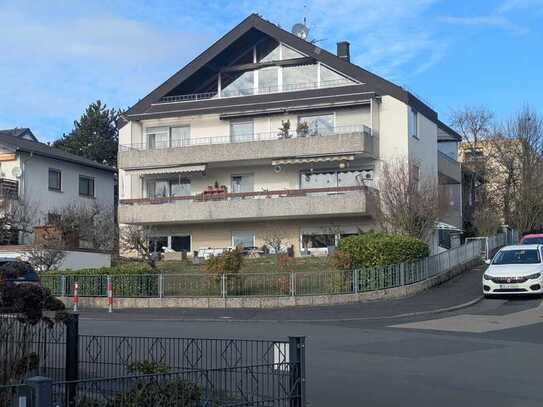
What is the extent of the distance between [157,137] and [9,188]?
809 cm

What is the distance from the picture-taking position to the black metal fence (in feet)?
20.4

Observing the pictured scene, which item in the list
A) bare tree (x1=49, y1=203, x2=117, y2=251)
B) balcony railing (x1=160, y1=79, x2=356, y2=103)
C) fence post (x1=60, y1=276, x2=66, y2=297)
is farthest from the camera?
balcony railing (x1=160, y1=79, x2=356, y2=103)

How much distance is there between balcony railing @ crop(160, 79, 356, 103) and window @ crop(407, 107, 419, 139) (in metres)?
3.24

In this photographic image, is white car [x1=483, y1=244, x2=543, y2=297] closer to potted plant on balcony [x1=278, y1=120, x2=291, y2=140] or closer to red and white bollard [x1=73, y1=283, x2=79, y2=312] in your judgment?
red and white bollard [x1=73, y1=283, x2=79, y2=312]

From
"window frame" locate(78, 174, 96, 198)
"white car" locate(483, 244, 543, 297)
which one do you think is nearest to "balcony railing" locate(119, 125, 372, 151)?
"window frame" locate(78, 174, 96, 198)

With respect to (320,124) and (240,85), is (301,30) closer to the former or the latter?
(240,85)

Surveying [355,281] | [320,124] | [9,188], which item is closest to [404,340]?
[355,281]

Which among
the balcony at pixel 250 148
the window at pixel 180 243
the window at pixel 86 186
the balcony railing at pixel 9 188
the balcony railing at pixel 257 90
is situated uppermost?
the balcony railing at pixel 257 90

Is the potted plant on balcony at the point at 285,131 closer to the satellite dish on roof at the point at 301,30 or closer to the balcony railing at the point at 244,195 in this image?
the balcony railing at the point at 244,195

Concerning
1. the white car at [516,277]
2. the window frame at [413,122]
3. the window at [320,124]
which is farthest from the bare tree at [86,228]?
the white car at [516,277]

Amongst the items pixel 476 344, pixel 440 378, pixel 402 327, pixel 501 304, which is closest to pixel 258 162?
pixel 501 304

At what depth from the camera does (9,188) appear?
138 feet

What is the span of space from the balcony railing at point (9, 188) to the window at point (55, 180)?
10.4ft

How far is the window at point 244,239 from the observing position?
42188 mm
